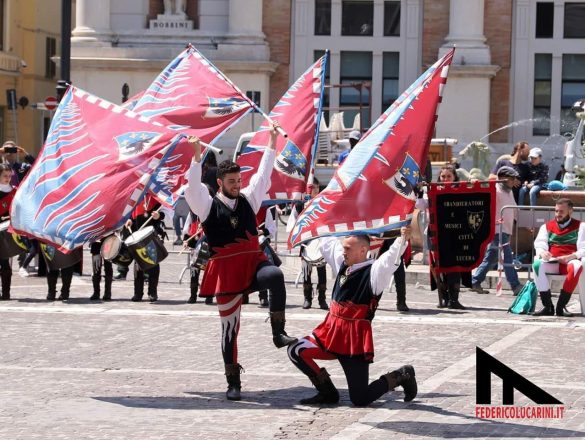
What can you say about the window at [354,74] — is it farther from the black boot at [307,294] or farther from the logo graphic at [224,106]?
the logo graphic at [224,106]

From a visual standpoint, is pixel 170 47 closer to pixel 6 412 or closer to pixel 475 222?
pixel 475 222

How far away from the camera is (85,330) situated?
16000 millimetres

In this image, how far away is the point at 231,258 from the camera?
12.0 metres

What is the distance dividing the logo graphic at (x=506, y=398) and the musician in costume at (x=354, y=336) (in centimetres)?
63

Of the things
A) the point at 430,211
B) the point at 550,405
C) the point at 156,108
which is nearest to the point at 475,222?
the point at 430,211

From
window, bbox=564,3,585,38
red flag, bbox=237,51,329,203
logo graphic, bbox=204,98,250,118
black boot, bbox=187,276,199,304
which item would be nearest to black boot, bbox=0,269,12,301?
black boot, bbox=187,276,199,304

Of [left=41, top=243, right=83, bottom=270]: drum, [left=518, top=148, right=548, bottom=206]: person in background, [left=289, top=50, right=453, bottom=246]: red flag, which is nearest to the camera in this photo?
[left=289, top=50, right=453, bottom=246]: red flag

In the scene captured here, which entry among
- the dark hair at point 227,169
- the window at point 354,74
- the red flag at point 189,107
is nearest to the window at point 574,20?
the window at point 354,74

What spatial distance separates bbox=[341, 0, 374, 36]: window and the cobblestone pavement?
1017 inches

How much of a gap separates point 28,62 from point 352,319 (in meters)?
45.6

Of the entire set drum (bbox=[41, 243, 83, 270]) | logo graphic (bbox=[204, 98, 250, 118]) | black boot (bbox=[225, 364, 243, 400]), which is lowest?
black boot (bbox=[225, 364, 243, 400])

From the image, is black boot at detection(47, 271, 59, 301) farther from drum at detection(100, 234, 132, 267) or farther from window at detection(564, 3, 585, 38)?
window at detection(564, 3, 585, 38)

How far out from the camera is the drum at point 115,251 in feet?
63.1

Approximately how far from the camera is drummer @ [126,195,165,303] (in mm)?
19219
